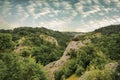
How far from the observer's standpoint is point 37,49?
194 m

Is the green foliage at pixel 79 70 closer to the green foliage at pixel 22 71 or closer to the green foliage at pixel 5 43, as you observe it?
the green foliage at pixel 22 71

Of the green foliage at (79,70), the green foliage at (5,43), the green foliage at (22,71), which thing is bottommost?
the green foliage at (79,70)

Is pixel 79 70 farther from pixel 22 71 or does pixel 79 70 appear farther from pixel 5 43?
pixel 5 43

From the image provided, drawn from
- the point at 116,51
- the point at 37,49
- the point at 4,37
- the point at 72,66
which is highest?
the point at 4,37

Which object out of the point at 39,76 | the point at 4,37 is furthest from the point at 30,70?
the point at 4,37

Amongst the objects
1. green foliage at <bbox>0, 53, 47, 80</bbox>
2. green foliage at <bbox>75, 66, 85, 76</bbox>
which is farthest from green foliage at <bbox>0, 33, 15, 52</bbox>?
green foliage at <bbox>0, 53, 47, 80</bbox>

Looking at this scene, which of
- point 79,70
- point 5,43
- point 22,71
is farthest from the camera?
point 5,43

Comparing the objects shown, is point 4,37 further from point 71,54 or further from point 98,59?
point 98,59

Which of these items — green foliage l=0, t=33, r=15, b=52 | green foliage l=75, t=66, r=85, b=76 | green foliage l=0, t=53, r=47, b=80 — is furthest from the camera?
green foliage l=0, t=33, r=15, b=52

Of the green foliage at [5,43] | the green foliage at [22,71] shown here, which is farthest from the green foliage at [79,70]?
the green foliage at [5,43]

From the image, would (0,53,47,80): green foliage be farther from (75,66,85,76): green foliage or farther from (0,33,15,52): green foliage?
(0,33,15,52): green foliage

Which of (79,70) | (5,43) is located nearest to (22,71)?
(79,70)

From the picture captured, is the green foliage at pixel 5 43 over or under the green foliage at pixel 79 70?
over

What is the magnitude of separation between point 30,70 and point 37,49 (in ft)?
417
